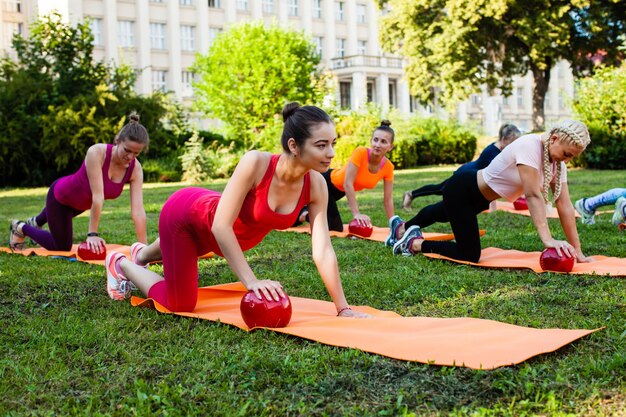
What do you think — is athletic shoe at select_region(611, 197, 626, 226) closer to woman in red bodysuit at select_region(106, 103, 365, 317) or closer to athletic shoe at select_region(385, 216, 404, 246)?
athletic shoe at select_region(385, 216, 404, 246)

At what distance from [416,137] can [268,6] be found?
96.4 feet

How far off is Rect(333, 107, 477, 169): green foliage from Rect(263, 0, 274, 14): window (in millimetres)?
26789

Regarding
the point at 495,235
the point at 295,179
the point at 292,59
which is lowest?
the point at 495,235

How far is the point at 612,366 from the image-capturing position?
128 inches

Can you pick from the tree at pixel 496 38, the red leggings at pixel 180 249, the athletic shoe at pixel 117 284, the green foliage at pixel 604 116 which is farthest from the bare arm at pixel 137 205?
the tree at pixel 496 38

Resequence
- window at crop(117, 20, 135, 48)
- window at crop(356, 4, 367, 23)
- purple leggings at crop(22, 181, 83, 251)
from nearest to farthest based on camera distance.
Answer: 1. purple leggings at crop(22, 181, 83, 251)
2. window at crop(117, 20, 135, 48)
3. window at crop(356, 4, 367, 23)

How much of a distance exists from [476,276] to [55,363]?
136 inches

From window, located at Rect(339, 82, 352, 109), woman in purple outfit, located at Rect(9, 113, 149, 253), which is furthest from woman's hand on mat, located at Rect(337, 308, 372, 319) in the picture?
window, located at Rect(339, 82, 352, 109)

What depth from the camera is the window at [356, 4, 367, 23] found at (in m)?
59.8

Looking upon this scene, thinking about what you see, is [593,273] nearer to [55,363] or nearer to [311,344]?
[311,344]

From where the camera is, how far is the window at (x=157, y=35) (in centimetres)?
4872

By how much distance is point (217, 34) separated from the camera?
4056 centimetres

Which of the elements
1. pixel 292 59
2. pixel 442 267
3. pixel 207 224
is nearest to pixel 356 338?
pixel 207 224

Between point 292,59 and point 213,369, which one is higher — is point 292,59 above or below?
above
